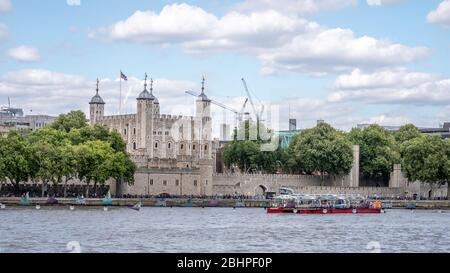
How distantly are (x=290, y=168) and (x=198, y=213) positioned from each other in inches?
1601

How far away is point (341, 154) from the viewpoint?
11638cm

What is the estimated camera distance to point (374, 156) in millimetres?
124062

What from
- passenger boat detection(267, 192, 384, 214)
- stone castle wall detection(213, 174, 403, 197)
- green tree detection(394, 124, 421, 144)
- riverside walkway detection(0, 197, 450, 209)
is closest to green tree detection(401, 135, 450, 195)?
riverside walkway detection(0, 197, 450, 209)

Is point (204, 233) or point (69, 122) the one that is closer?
point (204, 233)

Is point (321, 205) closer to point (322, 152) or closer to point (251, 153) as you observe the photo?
point (322, 152)

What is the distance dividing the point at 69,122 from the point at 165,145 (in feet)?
57.6

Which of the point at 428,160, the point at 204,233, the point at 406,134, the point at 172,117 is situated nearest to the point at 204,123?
the point at 172,117

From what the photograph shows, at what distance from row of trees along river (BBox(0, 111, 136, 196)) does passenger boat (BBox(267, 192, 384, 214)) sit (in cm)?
1583

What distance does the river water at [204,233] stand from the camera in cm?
4659

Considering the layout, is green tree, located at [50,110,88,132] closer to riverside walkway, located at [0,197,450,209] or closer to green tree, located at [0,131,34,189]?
riverside walkway, located at [0,197,450,209]

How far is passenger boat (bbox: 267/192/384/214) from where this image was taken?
294ft

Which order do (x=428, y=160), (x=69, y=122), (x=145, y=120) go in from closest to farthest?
1. (x=428, y=160)
2. (x=69, y=122)
3. (x=145, y=120)
